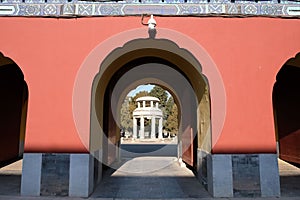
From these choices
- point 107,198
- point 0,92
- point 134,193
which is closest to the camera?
point 107,198

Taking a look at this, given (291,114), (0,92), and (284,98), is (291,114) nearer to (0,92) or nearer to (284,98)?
(284,98)

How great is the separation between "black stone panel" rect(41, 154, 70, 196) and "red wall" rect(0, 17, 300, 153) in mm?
196

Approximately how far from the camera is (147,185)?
237 inches

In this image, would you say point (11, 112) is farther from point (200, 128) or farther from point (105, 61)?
point (200, 128)

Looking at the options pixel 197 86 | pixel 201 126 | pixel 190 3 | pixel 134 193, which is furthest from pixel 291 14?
pixel 134 193

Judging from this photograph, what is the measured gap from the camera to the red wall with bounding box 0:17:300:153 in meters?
5.07

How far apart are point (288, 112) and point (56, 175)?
770cm

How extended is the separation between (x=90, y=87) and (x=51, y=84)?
31.7 inches

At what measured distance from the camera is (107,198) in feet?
16.2

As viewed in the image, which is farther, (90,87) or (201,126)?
(201,126)

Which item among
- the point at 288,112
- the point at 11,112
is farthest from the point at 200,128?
the point at 11,112

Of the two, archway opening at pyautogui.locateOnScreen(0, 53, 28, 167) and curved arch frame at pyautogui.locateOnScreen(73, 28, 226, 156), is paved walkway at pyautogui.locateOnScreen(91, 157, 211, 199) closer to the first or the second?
curved arch frame at pyautogui.locateOnScreen(73, 28, 226, 156)

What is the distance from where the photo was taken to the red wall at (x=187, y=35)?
5.07 meters

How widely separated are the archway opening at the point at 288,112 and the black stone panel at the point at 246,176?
4107mm
